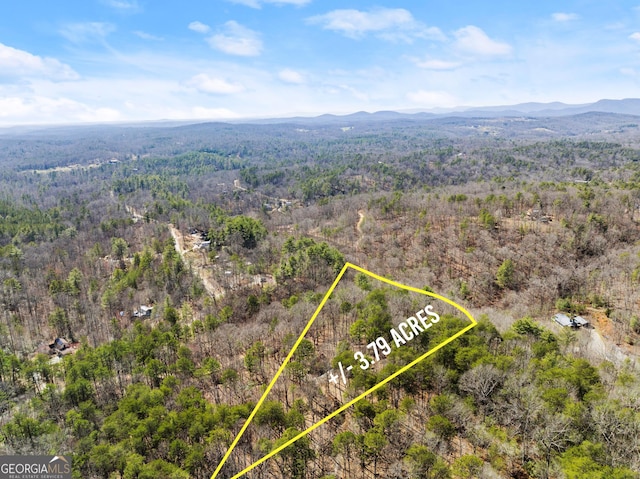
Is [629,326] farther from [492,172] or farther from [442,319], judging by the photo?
[492,172]

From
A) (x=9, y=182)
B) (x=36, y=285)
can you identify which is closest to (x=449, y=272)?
(x=36, y=285)

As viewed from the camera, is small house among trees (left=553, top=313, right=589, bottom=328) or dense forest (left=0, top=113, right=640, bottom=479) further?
small house among trees (left=553, top=313, right=589, bottom=328)

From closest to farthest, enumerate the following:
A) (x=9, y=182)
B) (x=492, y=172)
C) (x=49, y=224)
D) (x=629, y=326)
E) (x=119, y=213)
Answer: (x=629, y=326) < (x=49, y=224) < (x=119, y=213) < (x=492, y=172) < (x=9, y=182)

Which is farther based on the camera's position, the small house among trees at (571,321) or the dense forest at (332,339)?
the small house among trees at (571,321)

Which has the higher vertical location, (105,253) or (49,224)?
(49,224)

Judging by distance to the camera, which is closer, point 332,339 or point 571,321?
point 332,339

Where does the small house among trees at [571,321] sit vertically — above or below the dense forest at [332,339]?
below

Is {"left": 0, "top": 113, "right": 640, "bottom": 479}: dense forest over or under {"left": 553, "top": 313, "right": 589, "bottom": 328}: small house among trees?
over

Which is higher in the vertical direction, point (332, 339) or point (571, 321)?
point (332, 339)
